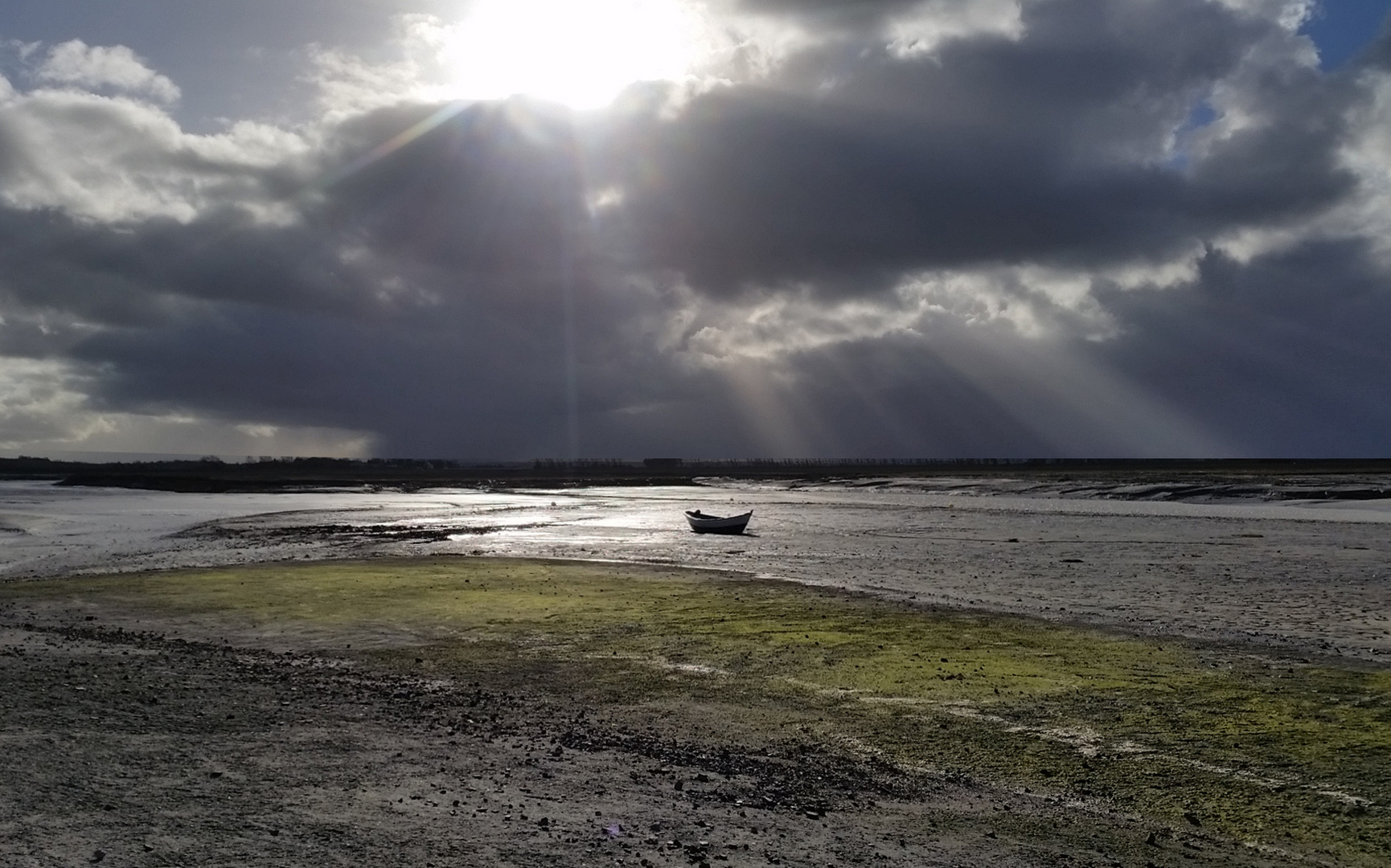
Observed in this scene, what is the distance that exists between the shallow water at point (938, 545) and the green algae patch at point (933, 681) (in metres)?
3.78

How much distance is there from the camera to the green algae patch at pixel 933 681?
10.2 metres

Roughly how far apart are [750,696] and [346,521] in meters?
48.3

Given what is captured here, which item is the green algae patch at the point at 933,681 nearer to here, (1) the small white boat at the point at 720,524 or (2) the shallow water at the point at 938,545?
(2) the shallow water at the point at 938,545

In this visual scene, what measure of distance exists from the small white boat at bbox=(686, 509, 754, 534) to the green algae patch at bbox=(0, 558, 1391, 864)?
817 inches

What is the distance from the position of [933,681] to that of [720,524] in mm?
32631

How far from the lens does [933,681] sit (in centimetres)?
1496

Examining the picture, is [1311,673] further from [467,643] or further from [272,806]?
Answer: [272,806]

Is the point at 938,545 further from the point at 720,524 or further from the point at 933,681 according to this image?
the point at 933,681

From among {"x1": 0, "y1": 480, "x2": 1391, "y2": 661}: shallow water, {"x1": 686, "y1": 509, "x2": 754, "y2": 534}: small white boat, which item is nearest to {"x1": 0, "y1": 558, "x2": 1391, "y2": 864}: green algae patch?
{"x1": 0, "y1": 480, "x2": 1391, "y2": 661}: shallow water

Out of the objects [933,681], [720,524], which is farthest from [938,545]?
[933,681]

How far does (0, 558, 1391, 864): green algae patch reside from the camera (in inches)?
403

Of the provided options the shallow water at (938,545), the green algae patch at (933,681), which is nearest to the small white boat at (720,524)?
the shallow water at (938,545)

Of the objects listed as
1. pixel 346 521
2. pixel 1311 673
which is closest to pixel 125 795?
pixel 1311 673

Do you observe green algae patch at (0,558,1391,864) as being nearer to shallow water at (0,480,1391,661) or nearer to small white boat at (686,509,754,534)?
shallow water at (0,480,1391,661)
